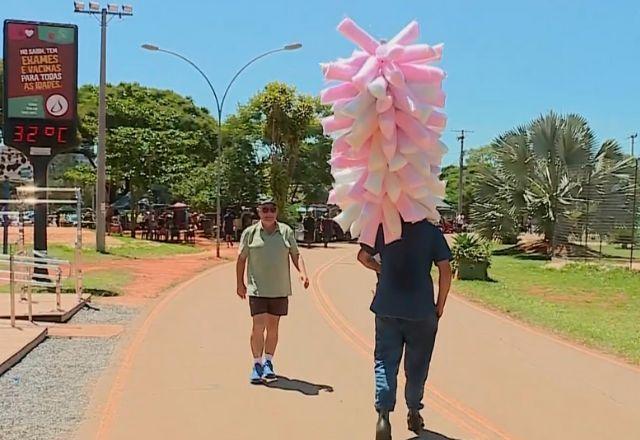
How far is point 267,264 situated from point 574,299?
41.7 feet

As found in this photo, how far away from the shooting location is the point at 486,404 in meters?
7.16

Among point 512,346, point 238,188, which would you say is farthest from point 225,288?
point 238,188

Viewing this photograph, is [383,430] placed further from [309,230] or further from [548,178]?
[309,230]

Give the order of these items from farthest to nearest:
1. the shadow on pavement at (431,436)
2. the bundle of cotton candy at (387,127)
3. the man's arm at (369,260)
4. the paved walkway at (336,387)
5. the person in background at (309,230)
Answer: the person in background at (309,230) < the paved walkway at (336,387) < the shadow on pavement at (431,436) < the man's arm at (369,260) < the bundle of cotton candy at (387,127)

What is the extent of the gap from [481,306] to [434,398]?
879cm

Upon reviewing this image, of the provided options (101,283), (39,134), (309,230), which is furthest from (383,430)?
(309,230)

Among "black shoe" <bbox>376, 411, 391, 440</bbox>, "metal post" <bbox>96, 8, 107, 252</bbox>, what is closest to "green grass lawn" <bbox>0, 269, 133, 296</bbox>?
"metal post" <bbox>96, 8, 107, 252</bbox>

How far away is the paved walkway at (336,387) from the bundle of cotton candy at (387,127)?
1797 millimetres

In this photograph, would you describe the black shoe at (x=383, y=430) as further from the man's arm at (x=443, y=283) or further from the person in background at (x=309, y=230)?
the person in background at (x=309, y=230)

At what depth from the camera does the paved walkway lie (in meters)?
6.26

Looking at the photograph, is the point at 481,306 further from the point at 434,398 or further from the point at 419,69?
the point at 419,69

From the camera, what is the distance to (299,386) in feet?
25.3

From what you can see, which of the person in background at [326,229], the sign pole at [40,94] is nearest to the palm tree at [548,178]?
the person in background at [326,229]

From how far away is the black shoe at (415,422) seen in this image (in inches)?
238
